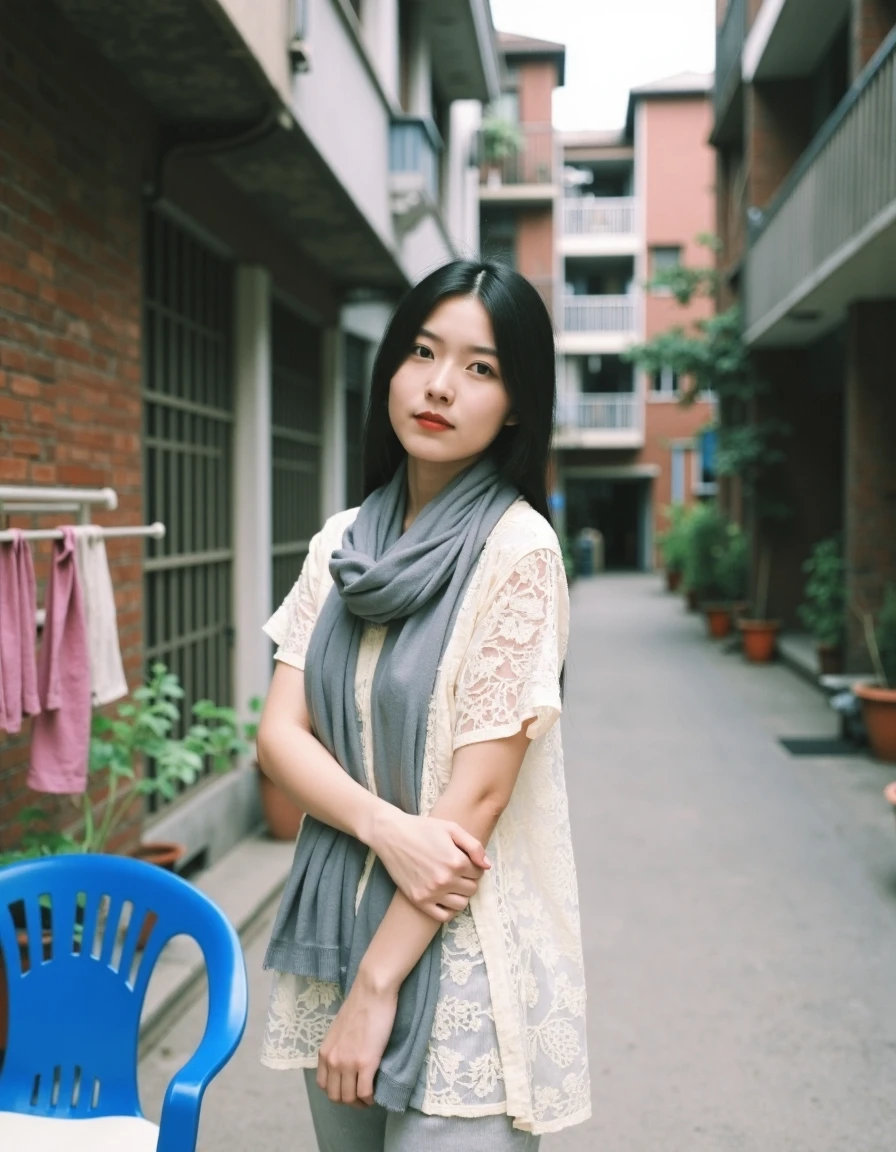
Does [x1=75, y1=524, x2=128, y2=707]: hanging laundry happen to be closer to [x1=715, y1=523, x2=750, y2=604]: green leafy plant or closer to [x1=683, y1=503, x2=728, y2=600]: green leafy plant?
[x1=715, y1=523, x2=750, y2=604]: green leafy plant

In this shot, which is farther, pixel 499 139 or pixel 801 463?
pixel 499 139

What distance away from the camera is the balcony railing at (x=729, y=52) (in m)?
14.3

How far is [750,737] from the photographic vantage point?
8898mm

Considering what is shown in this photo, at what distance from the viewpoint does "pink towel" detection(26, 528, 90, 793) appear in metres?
3.08

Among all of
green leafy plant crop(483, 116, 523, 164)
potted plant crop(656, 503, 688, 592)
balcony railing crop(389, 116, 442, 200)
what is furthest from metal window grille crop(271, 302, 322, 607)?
green leafy plant crop(483, 116, 523, 164)

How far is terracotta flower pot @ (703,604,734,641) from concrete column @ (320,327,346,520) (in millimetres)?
8150

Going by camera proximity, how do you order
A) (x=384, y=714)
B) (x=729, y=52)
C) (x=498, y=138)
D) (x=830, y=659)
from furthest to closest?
(x=498, y=138)
(x=729, y=52)
(x=830, y=659)
(x=384, y=714)

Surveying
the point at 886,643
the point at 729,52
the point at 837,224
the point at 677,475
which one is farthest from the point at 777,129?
the point at 677,475

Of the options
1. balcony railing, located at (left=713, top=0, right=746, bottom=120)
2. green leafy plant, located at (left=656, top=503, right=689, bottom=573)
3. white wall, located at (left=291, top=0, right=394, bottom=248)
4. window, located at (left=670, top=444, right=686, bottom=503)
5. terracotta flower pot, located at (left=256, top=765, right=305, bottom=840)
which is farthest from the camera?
window, located at (left=670, top=444, right=686, bottom=503)

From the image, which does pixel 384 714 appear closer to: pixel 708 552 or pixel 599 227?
pixel 708 552

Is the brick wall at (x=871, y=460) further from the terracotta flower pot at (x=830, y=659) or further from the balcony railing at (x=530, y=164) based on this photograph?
the balcony railing at (x=530, y=164)

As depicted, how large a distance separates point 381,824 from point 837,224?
27.6ft

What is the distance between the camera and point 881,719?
7.91 meters

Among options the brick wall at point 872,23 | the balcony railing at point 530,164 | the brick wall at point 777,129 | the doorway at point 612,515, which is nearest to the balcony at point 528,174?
the balcony railing at point 530,164
